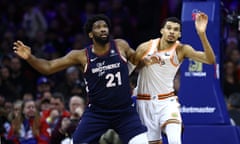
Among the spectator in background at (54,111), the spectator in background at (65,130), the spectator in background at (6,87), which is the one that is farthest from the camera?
the spectator in background at (6,87)

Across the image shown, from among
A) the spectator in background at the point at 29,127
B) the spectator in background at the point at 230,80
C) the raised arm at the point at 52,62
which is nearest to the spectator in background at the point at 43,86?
the spectator in background at the point at 29,127

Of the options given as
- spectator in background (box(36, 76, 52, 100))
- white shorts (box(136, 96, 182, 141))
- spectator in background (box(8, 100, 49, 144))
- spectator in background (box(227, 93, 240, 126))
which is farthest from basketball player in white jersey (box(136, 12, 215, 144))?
spectator in background (box(36, 76, 52, 100))

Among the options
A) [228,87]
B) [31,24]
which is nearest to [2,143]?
[228,87]

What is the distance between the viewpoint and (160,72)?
10.9 meters

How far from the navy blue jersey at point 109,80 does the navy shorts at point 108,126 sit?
108mm

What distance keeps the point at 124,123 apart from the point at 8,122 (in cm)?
448

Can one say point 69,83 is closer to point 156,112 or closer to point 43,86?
point 43,86

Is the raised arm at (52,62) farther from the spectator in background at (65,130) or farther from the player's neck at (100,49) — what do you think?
the spectator in background at (65,130)

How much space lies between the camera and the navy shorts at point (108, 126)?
34.3 feet

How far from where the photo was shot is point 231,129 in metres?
12.5

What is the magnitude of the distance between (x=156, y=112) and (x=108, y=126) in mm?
825

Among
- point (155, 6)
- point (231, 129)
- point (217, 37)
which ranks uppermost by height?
point (155, 6)

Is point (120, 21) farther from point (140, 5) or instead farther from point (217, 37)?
point (217, 37)

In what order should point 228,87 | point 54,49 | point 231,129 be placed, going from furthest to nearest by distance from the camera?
point 54,49 → point 228,87 → point 231,129
